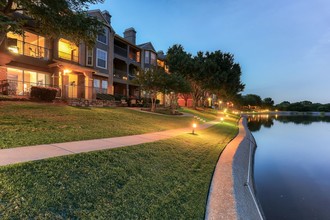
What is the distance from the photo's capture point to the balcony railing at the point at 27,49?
15.3 meters

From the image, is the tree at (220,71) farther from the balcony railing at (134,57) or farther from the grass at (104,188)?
the grass at (104,188)

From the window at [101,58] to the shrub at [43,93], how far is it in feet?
34.1

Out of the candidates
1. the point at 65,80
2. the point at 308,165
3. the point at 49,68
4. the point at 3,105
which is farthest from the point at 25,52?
the point at 308,165

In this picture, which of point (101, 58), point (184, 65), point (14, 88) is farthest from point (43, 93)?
point (184, 65)

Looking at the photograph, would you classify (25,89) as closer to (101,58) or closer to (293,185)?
(101,58)

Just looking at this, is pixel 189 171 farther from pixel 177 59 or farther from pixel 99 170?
pixel 177 59

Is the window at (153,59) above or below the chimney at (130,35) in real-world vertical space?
below

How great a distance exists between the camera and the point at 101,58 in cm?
2420

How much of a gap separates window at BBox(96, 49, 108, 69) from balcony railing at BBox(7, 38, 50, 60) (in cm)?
635

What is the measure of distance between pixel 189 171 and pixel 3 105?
10.8 meters

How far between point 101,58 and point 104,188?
900 inches

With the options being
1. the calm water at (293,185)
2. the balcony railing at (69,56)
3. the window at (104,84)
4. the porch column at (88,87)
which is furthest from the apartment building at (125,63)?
the calm water at (293,185)

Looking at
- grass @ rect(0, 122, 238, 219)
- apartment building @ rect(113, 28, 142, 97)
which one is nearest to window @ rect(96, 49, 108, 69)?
apartment building @ rect(113, 28, 142, 97)

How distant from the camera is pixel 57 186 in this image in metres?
3.70
